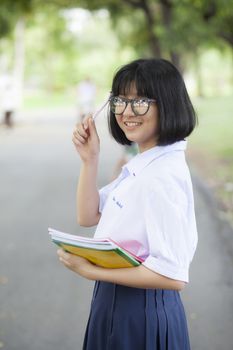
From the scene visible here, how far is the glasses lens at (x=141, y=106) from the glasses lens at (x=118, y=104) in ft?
0.23

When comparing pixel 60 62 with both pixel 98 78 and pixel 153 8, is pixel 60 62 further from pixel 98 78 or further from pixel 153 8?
pixel 153 8

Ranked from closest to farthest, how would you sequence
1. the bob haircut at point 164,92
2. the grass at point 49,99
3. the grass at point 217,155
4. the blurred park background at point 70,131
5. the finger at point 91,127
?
the bob haircut at point 164,92 < the finger at point 91,127 < the blurred park background at point 70,131 < the grass at point 217,155 < the grass at point 49,99

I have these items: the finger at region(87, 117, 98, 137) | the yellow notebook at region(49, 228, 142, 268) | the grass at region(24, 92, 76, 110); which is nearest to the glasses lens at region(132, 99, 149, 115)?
the finger at region(87, 117, 98, 137)

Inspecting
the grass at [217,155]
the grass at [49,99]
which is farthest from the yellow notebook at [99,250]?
the grass at [49,99]

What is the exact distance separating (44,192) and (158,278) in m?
6.87

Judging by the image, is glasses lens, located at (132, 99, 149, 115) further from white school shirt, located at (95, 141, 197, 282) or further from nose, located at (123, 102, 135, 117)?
white school shirt, located at (95, 141, 197, 282)

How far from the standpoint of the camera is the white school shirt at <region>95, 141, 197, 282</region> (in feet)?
5.65

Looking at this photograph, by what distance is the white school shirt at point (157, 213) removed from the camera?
1722 millimetres

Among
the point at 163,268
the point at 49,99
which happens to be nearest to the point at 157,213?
the point at 163,268

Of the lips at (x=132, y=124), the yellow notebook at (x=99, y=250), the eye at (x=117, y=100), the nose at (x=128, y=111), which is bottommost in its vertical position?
the yellow notebook at (x=99, y=250)

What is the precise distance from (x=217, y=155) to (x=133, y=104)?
32.3ft

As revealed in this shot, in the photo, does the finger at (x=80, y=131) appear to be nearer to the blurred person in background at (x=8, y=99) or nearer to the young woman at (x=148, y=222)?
the young woman at (x=148, y=222)

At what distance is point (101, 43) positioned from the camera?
47562 mm

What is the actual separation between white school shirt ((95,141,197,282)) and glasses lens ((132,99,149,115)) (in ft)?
0.45
